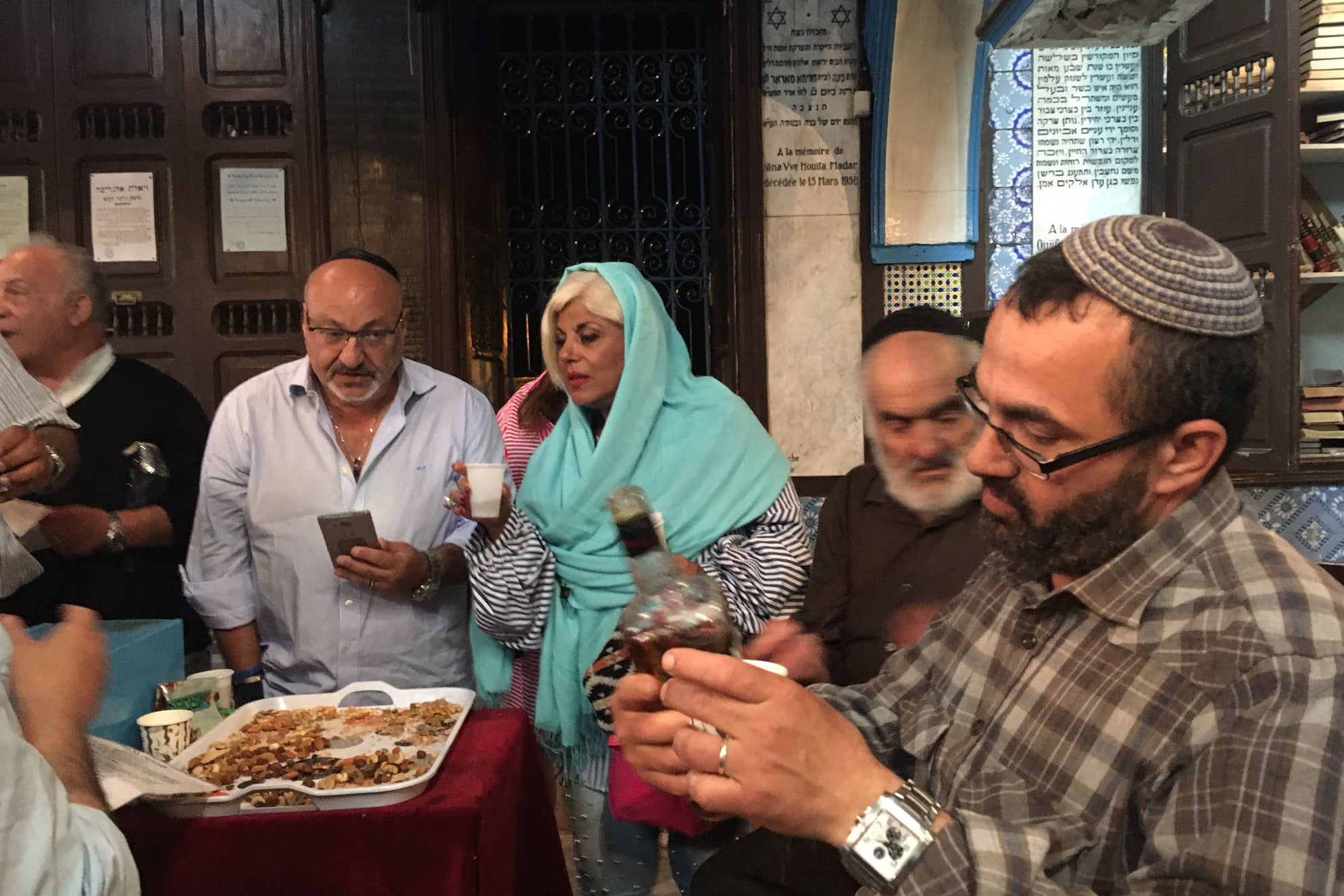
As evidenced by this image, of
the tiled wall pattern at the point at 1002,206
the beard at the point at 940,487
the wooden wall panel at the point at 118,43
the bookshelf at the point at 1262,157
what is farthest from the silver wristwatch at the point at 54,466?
the bookshelf at the point at 1262,157

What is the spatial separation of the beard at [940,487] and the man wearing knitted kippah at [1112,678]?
0.67m

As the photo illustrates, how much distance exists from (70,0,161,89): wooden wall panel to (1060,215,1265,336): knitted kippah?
4.81 metres

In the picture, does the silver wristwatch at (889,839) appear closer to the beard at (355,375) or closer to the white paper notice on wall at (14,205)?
the beard at (355,375)

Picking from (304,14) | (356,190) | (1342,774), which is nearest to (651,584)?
(1342,774)

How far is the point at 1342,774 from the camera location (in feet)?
3.00

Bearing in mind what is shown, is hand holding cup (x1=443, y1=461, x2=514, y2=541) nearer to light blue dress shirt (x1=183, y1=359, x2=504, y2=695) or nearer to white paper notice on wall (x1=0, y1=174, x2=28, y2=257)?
light blue dress shirt (x1=183, y1=359, x2=504, y2=695)

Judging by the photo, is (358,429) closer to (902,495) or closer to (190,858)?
(190,858)

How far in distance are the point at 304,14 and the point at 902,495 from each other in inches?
159

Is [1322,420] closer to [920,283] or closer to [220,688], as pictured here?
[920,283]

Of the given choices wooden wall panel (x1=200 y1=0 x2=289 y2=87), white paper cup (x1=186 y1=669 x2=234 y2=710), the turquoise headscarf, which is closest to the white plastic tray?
white paper cup (x1=186 y1=669 x2=234 y2=710)

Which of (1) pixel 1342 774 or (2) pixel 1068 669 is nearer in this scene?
(1) pixel 1342 774

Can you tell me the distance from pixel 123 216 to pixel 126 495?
2.60 m

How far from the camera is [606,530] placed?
2.54 metres

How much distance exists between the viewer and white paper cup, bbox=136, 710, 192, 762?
178 cm
